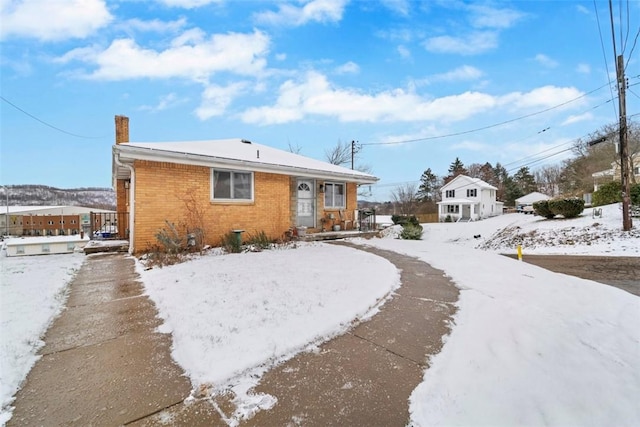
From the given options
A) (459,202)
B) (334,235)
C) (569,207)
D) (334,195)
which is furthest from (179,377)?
(459,202)

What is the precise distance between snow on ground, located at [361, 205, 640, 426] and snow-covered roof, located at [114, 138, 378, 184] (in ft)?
22.8

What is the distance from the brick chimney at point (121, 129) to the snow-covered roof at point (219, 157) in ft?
5.25

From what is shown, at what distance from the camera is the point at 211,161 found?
29.0 feet

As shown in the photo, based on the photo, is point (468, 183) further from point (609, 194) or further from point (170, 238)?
point (170, 238)

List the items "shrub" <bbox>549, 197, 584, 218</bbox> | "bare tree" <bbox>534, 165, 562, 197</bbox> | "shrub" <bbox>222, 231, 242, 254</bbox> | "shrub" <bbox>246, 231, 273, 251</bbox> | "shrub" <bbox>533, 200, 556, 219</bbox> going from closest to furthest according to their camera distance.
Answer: "shrub" <bbox>222, 231, 242, 254</bbox>, "shrub" <bbox>246, 231, 273, 251</bbox>, "shrub" <bbox>549, 197, 584, 218</bbox>, "shrub" <bbox>533, 200, 556, 219</bbox>, "bare tree" <bbox>534, 165, 562, 197</bbox>

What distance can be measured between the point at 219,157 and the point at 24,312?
6.15m

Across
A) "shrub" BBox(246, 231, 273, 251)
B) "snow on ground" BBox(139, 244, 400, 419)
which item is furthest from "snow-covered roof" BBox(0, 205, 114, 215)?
"snow on ground" BBox(139, 244, 400, 419)

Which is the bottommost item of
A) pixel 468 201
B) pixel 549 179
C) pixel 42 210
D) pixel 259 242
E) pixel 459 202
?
pixel 259 242

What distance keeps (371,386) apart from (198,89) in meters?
14.3

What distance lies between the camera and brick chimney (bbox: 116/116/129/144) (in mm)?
11445

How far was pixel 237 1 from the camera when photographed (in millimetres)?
8383

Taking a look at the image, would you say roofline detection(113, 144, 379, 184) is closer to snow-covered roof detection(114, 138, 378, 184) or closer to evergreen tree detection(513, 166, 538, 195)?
snow-covered roof detection(114, 138, 378, 184)

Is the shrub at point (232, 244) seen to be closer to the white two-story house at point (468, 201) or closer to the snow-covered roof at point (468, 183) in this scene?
the white two-story house at point (468, 201)

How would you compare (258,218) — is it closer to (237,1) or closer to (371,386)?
(237,1)
